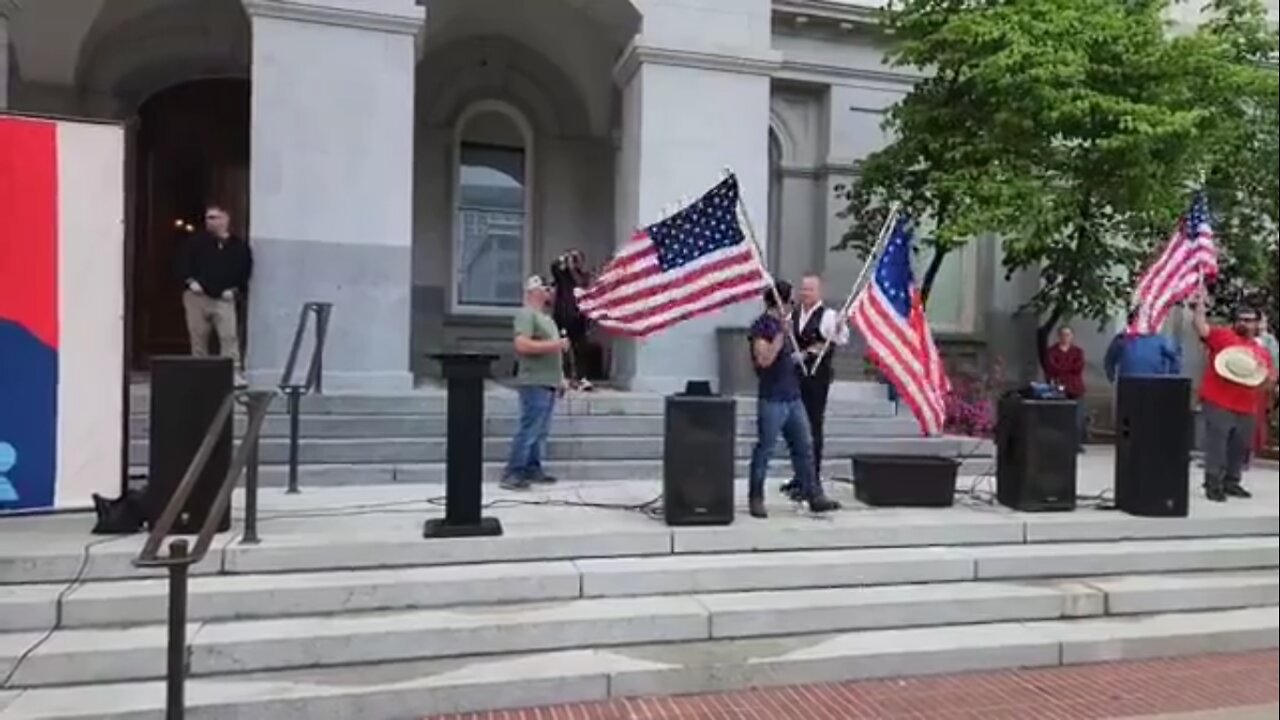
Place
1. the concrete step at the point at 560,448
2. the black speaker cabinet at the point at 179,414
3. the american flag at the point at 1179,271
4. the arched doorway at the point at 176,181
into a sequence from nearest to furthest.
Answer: the black speaker cabinet at the point at 179,414, the concrete step at the point at 560,448, the american flag at the point at 1179,271, the arched doorway at the point at 176,181

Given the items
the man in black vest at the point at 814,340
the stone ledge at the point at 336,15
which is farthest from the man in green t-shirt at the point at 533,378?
the stone ledge at the point at 336,15

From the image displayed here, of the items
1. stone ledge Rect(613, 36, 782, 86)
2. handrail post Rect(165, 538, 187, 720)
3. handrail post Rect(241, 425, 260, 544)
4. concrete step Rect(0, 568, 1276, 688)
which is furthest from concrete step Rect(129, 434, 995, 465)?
stone ledge Rect(613, 36, 782, 86)

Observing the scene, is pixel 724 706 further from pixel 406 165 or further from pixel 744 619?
pixel 406 165

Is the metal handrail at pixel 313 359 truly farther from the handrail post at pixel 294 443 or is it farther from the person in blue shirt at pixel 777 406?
the person in blue shirt at pixel 777 406

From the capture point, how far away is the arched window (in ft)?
44.8

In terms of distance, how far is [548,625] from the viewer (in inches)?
211

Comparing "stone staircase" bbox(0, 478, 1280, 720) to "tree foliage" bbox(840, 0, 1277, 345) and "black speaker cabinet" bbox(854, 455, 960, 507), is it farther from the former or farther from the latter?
"tree foliage" bbox(840, 0, 1277, 345)

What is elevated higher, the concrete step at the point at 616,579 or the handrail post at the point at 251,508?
the handrail post at the point at 251,508

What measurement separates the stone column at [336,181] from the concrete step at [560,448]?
152cm

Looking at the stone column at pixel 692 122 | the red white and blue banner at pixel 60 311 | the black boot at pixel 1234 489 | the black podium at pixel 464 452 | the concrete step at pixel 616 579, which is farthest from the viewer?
the stone column at pixel 692 122

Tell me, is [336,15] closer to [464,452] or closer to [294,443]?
[294,443]

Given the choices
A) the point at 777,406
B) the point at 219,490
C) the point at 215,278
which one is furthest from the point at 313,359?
the point at 777,406

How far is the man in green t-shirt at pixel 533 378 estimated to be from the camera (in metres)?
7.74

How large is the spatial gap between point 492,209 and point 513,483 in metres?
6.81
